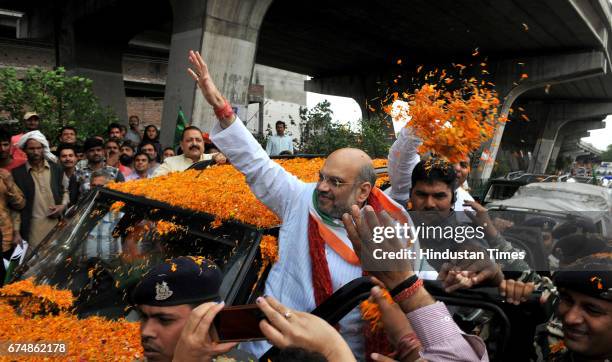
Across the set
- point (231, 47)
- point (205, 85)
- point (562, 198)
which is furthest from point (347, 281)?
point (231, 47)

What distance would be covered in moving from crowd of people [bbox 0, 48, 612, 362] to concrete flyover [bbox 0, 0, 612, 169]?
9864 mm

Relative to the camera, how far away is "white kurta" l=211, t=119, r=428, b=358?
2.32 metres

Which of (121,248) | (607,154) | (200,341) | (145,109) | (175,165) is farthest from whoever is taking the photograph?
(607,154)

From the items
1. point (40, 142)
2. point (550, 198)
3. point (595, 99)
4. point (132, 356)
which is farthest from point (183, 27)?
point (595, 99)

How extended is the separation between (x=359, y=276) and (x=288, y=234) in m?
0.45

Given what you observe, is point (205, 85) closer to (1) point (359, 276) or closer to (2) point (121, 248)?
(2) point (121, 248)

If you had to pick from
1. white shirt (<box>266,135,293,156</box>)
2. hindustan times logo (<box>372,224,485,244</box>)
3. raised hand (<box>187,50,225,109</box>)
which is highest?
raised hand (<box>187,50,225,109</box>)

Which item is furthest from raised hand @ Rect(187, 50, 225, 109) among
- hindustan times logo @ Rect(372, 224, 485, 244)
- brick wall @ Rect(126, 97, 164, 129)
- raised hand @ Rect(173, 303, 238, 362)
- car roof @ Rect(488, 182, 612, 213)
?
brick wall @ Rect(126, 97, 164, 129)

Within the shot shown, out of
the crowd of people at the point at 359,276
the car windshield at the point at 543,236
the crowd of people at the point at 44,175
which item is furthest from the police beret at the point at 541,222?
the crowd of people at the point at 44,175

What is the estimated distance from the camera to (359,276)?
2354 mm

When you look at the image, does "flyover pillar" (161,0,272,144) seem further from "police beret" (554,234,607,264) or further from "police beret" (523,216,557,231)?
"police beret" (554,234,607,264)

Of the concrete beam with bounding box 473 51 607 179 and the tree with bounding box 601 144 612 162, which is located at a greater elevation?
the concrete beam with bounding box 473 51 607 179

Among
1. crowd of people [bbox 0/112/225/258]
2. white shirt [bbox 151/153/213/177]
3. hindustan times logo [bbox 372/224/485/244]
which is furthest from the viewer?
white shirt [bbox 151/153/213/177]

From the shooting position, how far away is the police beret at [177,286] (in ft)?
5.76
